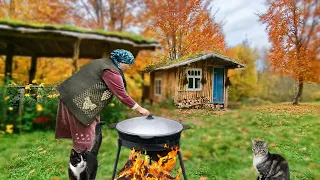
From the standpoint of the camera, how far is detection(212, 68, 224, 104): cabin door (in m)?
3.28

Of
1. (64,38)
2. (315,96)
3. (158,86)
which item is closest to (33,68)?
(64,38)

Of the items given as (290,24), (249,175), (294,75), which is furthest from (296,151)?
(290,24)

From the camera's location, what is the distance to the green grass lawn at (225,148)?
3367mm

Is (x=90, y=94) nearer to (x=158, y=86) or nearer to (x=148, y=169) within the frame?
(x=148, y=169)

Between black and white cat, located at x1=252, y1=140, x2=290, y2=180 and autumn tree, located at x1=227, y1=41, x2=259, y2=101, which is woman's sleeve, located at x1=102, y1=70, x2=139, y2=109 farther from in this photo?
autumn tree, located at x1=227, y1=41, x2=259, y2=101

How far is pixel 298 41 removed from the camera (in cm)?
332

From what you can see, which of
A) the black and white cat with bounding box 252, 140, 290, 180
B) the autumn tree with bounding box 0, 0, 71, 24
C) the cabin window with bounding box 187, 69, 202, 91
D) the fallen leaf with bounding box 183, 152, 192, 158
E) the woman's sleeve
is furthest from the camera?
the autumn tree with bounding box 0, 0, 71, 24

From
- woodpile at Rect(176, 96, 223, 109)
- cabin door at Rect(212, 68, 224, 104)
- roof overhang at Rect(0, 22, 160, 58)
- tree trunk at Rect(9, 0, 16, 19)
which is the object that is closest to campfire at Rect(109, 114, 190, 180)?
woodpile at Rect(176, 96, 223, 109)

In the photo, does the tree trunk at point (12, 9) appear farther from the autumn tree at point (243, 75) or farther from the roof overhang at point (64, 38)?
the autumn tree at point (243, 75)

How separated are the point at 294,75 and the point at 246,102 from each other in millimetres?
670

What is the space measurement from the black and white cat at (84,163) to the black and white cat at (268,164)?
161 cm

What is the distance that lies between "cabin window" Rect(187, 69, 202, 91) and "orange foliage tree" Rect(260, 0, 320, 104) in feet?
3.27

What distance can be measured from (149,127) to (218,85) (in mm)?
1319

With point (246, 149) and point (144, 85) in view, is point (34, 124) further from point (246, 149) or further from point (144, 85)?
point (246, 149)
